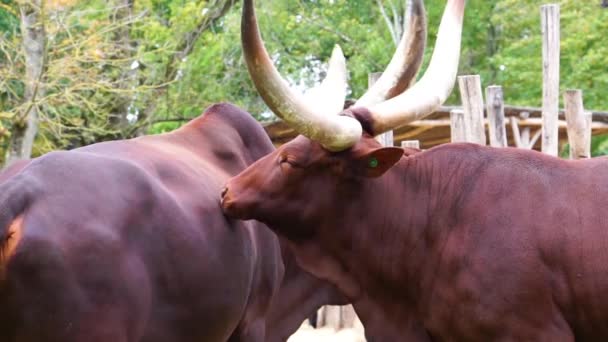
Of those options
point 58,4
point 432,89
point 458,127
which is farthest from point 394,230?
point 58,4

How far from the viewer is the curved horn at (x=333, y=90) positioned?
18.0ft

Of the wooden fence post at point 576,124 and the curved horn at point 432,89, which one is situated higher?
the curved horn at point 432,89

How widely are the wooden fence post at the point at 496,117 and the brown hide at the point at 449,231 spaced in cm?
386

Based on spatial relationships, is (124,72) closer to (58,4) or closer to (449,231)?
(58,4)

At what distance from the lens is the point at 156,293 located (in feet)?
14.6

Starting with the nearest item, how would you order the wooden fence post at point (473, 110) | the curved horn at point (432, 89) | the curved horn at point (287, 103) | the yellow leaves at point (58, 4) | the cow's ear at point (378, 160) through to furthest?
the curved horn at point (287, 103)
the cow's ear at point (378, 160)
the curved horn at point (432, 89)
the wooden fence post at point (473, 110)
the yellow leaves at point (58, 4)

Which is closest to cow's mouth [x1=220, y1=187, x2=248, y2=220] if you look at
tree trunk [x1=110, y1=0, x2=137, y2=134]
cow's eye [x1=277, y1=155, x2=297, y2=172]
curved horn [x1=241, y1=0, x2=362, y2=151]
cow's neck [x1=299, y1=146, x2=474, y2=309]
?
cow's eye [x1=277, y1=155, x2=297, y2=172]

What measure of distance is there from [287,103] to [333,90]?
3.39 ft

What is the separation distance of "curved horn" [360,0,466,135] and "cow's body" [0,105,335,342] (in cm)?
88

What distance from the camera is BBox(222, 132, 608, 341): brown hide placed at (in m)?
4.62

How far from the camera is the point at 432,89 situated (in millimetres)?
5191

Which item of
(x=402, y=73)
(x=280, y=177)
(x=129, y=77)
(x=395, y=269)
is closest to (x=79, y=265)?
(x=280, y=177)

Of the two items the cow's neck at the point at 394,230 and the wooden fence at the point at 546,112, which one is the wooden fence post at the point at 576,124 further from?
the cow's neck at the point at 394,230

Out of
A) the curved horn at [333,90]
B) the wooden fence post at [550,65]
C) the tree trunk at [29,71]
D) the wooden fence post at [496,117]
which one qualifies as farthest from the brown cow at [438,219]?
the tree trunk at [29,71]
